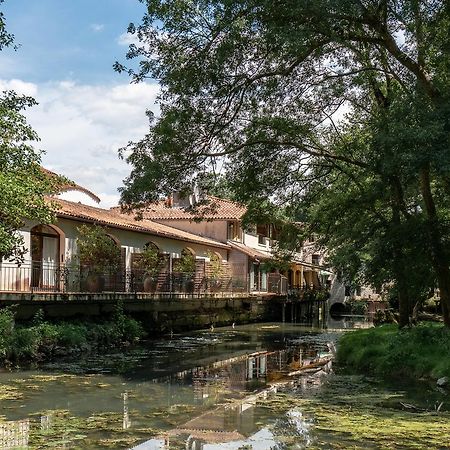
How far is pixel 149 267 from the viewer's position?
99.1ft

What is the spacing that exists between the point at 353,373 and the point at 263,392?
4.25 metres

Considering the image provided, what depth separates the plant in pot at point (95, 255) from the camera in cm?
2583

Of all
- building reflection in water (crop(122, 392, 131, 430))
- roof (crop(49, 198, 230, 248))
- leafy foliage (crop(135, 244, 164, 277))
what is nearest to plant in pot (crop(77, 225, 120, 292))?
roof (crop(49, 198, 230, 248))

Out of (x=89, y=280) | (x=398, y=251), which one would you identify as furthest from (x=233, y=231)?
(x=398, y=251)

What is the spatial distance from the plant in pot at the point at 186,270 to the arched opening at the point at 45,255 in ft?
28.5

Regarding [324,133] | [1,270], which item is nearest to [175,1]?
[324,133]

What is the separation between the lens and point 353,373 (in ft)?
59.0

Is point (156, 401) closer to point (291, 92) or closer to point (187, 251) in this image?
point (291, 92)

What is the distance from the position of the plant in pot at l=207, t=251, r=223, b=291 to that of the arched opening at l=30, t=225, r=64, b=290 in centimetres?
1277

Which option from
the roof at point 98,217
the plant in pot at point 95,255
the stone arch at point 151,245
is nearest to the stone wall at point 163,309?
the plant in pot at point 95,255

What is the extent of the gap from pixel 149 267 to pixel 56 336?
10.0 metres

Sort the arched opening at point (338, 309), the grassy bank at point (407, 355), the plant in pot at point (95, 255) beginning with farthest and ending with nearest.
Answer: the arched opening at point (338, 309)
the plant in pot at point (95, 255)
the grassy bank at point (407, 355)

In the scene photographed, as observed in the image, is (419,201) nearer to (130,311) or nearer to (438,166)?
(438,166)

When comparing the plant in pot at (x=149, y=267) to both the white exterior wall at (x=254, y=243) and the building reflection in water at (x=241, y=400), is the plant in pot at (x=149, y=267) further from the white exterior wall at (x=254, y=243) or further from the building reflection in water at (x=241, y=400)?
the white exterior wall at (x=254, y=243)
